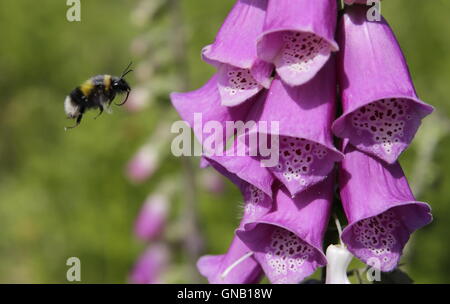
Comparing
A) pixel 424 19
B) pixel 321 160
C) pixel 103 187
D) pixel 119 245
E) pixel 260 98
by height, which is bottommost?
pixel 119 245

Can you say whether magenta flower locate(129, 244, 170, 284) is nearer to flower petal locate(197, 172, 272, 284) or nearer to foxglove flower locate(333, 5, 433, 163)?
flower petal locate(197, 172, 272, 284)

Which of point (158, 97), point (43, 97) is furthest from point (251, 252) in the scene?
point (43, 97)

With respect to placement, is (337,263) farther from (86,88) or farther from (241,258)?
(86,88)

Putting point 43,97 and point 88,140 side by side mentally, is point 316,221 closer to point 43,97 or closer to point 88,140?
point 88,140

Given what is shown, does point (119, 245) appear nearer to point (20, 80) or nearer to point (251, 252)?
point (20, 80)

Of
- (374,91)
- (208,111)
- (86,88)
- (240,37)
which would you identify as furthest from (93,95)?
(374,91)

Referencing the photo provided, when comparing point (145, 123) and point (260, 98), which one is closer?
point (260, 98)
